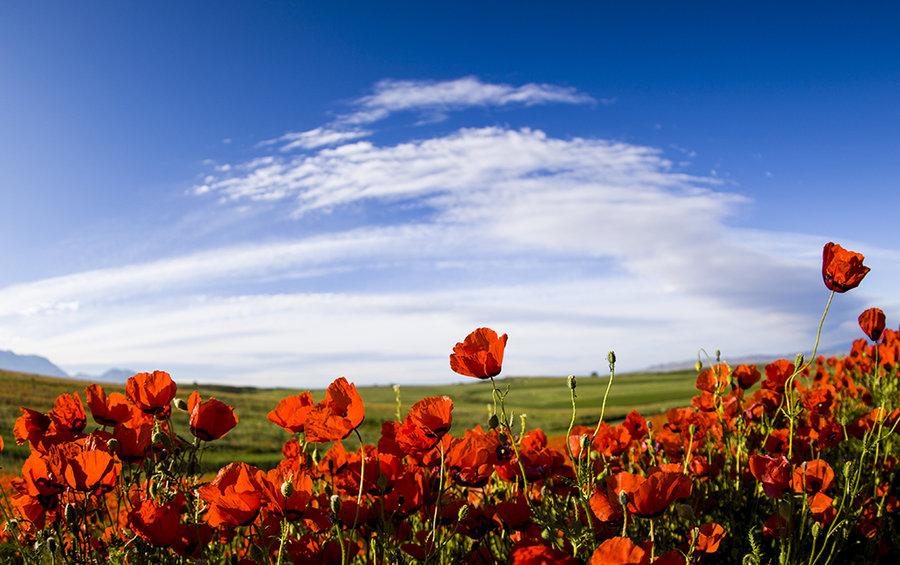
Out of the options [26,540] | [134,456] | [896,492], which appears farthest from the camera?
[896,492]

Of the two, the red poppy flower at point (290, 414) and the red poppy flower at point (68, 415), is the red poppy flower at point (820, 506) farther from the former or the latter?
the red poppy flower at point (68, 415)

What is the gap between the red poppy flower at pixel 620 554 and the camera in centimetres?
129

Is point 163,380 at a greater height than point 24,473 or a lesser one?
greater

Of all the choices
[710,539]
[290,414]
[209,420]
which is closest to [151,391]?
[209,420]

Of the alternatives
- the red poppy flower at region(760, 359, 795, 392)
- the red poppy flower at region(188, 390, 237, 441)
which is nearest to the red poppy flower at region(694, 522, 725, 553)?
the red poppy flower at region(188, 390, 237, 441)

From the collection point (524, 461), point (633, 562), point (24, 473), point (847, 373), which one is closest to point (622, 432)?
point (524, 461)

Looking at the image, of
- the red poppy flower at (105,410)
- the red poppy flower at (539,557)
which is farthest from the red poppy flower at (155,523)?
the red poppy flower at (539,557)

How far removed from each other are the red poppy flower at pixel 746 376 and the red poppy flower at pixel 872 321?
0.65m

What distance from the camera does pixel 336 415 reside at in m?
1.99

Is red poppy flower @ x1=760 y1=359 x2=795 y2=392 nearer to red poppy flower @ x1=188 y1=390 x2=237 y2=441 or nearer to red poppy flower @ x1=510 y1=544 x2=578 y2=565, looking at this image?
red poppy flower @ x1=510 y1=544 x2=578 y2=565

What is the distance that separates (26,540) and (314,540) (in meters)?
1.37

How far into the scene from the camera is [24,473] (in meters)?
2.15

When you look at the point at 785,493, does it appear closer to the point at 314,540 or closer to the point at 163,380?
the point at 314,540

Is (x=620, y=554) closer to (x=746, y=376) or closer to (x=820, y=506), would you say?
(x=820, y=506)
